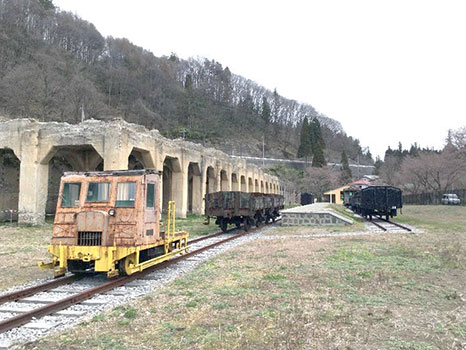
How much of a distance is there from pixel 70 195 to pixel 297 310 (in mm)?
6117

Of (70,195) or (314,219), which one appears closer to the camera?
(70,195)

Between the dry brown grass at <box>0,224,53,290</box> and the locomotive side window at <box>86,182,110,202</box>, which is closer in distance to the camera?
the locomotive side window at <box>86,182,110,202</box>

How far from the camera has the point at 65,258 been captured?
27.6 ft

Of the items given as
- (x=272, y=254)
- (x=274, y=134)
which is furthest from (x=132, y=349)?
(x=274, y=134)

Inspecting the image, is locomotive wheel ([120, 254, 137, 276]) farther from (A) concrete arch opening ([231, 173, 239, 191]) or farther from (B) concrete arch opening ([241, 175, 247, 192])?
(B) concrete arch opening ([241, 175, 247, 192])

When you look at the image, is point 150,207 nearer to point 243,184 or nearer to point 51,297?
point 51,297

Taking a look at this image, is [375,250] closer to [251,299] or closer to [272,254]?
[272,254]

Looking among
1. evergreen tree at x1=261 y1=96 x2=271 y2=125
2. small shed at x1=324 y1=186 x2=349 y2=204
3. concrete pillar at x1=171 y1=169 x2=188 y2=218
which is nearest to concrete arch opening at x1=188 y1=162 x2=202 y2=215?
concrete pillar at x1=171 y1=169 x2=188 y2=218

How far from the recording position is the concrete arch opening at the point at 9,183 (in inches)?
1029

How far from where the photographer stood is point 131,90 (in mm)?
88500

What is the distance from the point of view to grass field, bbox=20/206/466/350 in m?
4.90

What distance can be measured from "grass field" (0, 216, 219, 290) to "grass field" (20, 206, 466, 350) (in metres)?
4.08

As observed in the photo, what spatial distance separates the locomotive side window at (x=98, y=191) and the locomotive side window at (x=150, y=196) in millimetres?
954

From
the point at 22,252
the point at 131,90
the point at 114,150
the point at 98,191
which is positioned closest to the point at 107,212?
the point at 98,191
